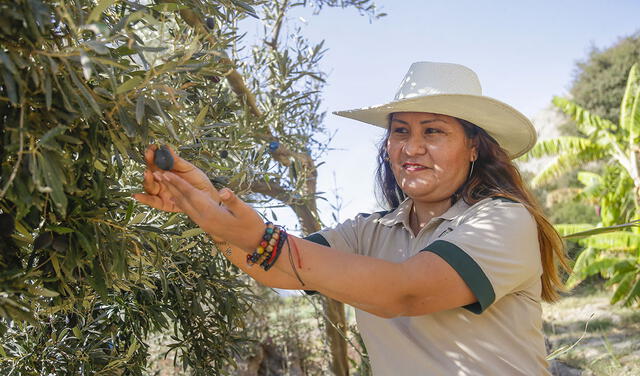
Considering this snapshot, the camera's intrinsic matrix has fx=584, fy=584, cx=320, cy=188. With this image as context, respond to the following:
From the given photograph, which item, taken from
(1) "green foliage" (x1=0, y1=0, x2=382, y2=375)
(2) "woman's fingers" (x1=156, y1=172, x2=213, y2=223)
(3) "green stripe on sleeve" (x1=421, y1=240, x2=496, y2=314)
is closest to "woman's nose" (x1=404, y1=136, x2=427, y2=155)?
(3) "green stripe on sleeve" (x1=421, y1=240, x2=496, y2=314)

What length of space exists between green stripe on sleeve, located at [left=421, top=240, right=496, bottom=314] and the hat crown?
728mm

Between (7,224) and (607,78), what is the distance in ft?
92.7

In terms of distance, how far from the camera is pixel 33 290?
1.21 meters

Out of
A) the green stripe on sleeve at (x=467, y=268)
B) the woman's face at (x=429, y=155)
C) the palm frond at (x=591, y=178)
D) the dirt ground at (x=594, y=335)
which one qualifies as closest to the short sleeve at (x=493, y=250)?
the green stripe on sleeve at (x=467, y=268)

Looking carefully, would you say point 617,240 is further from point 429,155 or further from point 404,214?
point 429,155

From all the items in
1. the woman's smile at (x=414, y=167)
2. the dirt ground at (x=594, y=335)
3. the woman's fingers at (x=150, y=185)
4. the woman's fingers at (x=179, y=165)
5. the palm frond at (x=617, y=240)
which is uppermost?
the woman's fingers at (x=179, y=165)

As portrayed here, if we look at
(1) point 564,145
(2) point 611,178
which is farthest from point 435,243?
(2) point 611,178

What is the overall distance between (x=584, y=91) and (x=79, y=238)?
28.4m

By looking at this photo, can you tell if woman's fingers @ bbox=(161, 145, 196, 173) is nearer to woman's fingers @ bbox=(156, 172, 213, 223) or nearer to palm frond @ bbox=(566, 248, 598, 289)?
woman's fingers @ bbox=(156, 172, 213, 223)

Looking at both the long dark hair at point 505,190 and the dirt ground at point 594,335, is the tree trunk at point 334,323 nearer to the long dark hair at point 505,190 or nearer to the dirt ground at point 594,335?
the long dark hair at point 505,190

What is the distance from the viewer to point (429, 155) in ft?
6.86

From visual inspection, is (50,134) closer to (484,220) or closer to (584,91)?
(484,220)

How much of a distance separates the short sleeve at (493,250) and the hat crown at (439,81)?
1.68 ft

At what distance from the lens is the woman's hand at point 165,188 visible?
55.7 inches
